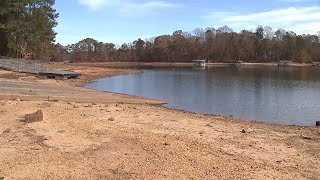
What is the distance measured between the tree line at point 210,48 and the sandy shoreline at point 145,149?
139 metres

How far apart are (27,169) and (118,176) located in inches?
87.2

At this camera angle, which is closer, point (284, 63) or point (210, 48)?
point (284, 63)

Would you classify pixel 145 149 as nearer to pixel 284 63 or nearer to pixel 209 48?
pixel 284 63

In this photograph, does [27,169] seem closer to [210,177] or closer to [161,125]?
[210,177]

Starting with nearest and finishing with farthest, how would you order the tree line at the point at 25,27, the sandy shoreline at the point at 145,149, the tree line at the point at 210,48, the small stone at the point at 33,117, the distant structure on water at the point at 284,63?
the sandy shoreline at the point at 145,149 < the small stone at the point at 33,117 < the tree line at the point at 25,27 < the distant structure on water at the point at 284,63 < the tree line at the point at 210,48

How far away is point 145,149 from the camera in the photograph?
11.6 m

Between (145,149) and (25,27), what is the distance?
154 ft

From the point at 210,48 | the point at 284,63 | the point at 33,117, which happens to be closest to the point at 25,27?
the point at 33,117

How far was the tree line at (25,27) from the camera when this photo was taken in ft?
173

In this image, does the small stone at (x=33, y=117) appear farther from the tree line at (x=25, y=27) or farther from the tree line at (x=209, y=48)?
the tree line at (x=209, y=48)

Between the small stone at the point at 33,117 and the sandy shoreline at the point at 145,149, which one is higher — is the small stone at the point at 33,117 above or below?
above

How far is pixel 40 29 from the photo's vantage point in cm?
5594

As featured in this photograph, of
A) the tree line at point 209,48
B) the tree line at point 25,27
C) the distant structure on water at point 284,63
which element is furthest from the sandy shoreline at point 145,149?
the distant structure on water at point 284,63

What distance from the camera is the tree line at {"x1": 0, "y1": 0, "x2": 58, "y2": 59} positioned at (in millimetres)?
52844
